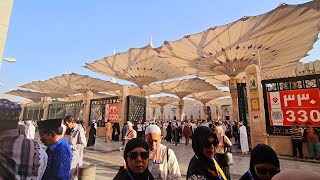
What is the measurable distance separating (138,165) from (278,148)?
832 centimetres

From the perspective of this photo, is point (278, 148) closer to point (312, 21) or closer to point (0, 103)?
point (0, 103)

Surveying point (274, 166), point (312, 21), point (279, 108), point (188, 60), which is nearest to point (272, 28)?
point (312, 21)

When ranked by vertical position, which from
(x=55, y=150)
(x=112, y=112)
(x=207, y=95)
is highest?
(x=207, y=95)

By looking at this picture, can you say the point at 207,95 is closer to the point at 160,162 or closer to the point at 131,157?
the point at 160,162

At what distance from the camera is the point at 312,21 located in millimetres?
14383

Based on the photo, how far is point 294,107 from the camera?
7.66 meters

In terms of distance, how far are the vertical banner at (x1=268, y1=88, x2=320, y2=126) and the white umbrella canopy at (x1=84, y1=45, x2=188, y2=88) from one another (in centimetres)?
1614

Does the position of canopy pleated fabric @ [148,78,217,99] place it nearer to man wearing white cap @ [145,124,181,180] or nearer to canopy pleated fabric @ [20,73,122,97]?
canopy pleated fabric @ [20,73,122,97]

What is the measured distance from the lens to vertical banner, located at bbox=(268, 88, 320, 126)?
23.8 ft

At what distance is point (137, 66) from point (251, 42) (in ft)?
45.0

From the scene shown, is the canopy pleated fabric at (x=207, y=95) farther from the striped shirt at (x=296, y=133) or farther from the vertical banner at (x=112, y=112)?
the striped shirt at (x=296, y=133)

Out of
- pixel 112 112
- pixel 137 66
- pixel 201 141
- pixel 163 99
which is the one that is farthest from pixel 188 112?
pixel 201 141

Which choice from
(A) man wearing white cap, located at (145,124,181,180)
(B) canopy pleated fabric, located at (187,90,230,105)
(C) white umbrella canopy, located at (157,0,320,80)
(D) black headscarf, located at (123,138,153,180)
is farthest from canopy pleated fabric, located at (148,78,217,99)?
(D) black headscarf, located at (123,138,153,180)

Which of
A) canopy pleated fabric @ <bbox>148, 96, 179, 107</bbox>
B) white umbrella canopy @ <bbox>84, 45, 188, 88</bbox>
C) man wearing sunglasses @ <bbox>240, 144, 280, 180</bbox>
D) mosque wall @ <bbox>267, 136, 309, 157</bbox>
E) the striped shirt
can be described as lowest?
mosque wall @ <bbox>267, 136, 309, 157</bbox>
